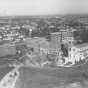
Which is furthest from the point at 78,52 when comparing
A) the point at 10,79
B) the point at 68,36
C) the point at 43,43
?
the point at 10,79

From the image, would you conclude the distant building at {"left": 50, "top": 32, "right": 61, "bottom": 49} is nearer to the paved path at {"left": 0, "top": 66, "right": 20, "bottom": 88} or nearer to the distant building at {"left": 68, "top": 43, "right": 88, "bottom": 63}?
the distant building at {"left": 68, "top": 43, "right": 88, "bottom": 63}

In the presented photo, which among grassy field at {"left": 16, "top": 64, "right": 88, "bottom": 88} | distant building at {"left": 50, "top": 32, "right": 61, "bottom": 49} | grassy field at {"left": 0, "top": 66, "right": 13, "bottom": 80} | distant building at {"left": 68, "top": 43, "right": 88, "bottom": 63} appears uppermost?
distant building at {"left": 50, "top": 32, "right": 61, "bottom": 49}

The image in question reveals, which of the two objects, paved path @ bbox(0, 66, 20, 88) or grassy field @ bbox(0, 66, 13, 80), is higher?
grassy field @ bbox(0, 66, 13, 80)

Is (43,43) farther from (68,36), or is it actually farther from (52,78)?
(52,78)

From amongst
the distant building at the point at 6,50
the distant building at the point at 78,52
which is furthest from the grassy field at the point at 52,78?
the distant building at the point at 6,50

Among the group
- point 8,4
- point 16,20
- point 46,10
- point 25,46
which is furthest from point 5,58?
point 46,10

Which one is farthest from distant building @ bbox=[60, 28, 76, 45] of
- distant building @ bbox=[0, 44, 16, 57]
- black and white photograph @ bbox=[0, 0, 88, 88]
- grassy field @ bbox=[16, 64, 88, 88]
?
distant building @ bbox=[0, 44, 16, 57]

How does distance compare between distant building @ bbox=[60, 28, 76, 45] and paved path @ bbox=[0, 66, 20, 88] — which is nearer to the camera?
paved path @ bbox=[0, 66, 20, 88]
